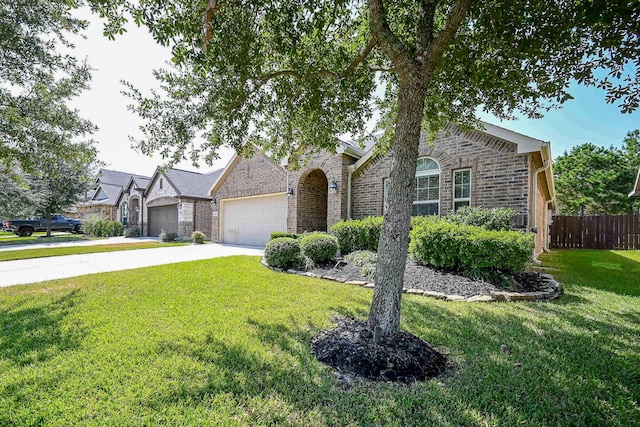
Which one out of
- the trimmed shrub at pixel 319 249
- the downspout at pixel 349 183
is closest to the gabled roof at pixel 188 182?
the downspout at pixel 349 183

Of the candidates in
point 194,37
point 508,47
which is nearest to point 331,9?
point 194,37

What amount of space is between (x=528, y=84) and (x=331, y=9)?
3.22 m

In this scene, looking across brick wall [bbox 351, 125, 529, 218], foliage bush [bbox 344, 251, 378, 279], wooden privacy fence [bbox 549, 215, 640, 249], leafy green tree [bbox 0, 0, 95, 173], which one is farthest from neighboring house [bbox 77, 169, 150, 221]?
wooden privacy fence [bbox 549, 215, 640, 249]

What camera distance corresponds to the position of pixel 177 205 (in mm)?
18828

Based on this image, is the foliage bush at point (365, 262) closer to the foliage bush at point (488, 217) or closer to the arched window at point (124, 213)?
the foliage bush at point (488, 217)

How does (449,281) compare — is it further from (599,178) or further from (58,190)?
(599,178)

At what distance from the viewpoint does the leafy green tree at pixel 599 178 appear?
22859 mm

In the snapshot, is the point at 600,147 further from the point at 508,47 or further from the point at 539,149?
the point at 508,47

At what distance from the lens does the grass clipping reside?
257 centimetres

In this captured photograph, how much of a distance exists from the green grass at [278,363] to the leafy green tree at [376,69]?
0.89m

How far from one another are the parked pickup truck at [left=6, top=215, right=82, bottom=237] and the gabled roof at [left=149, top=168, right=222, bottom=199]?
10672mm

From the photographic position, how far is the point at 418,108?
2885 mm

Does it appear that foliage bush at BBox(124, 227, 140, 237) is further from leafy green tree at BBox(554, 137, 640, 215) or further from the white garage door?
leafy green tree at BBox(554, 137, 640, 215)

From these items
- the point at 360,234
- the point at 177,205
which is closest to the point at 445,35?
the point at 360,234
